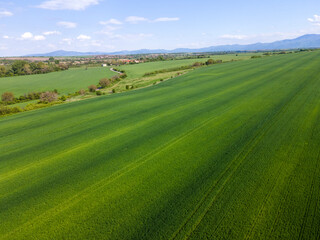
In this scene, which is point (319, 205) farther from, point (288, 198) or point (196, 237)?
point (196, 237)

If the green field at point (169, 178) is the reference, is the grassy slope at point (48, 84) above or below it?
below

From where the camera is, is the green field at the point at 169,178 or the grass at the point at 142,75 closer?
the green field at the point at 169,178

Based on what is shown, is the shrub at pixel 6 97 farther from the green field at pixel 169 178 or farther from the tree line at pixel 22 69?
the tree line at pixel 22 69

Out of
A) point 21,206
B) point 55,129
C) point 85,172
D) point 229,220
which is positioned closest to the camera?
point 229,220

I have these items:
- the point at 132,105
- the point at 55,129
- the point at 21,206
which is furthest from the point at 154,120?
the point at 21,206

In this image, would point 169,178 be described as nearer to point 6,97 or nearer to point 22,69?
point 6,97

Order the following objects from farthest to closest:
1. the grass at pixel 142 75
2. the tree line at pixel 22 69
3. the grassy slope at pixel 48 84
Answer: the tree line at pixel 22 69
the grassy slope at pixel 48 84
the grass at pixel 142 75

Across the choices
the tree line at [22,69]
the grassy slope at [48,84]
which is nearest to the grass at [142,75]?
the grassy slope at [48,84]

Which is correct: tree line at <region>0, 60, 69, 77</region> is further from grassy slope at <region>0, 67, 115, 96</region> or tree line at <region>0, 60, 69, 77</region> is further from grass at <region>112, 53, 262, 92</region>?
grass at <region>112, 53, 262, 92</region>
